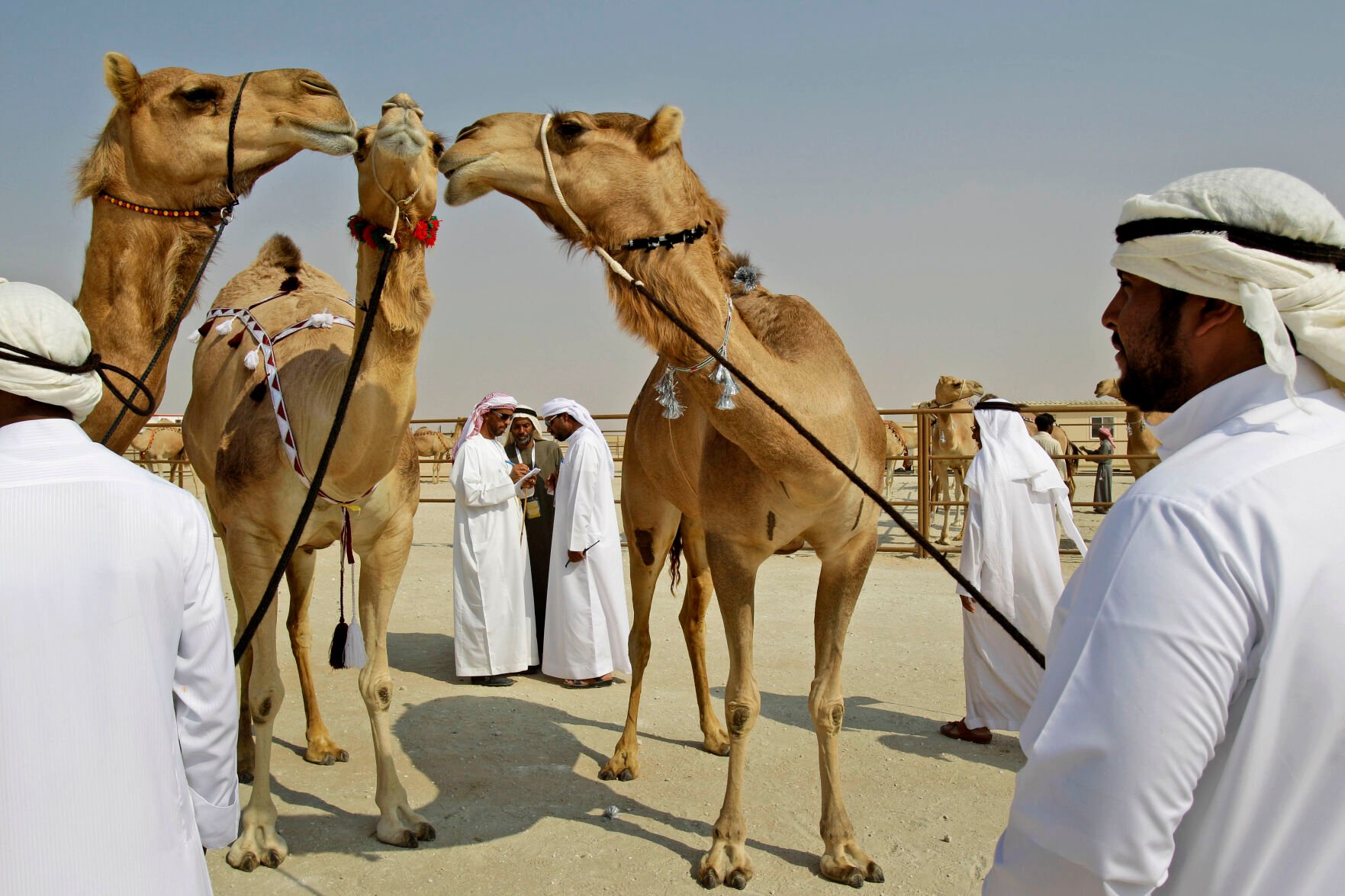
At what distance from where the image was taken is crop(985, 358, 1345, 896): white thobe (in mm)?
1140

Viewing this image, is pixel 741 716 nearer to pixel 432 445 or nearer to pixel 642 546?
pixel 642 546

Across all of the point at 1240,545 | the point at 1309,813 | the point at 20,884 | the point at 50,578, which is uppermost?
the point at 1240,545

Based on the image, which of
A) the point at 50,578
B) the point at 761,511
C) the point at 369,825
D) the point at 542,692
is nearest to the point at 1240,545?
the point at 50,578

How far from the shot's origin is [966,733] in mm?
5555

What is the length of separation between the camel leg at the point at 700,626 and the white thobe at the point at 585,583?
4.92ft

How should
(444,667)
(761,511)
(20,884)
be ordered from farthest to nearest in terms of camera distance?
(444,667) < (761,511) < (20,884)

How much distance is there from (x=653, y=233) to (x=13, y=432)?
79.2 inches

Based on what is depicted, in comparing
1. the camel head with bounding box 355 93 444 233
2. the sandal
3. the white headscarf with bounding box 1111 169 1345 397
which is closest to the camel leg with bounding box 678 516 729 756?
the sandal

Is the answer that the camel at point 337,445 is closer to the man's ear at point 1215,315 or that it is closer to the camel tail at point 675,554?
the camel tail at point 675,554

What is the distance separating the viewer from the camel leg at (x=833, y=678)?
156 inches

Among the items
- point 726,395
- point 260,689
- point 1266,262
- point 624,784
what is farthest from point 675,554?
point 1266,262

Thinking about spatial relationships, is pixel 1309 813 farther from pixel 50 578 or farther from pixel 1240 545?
pixel 50 578

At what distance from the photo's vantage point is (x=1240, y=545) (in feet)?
3.75

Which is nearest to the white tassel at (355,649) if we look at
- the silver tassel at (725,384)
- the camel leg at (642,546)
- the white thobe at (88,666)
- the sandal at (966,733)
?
the camel leg at (642,546)
